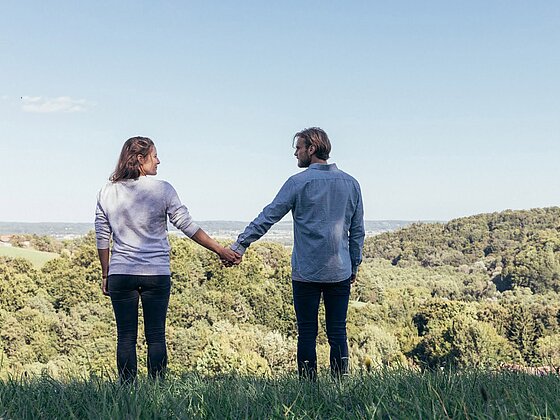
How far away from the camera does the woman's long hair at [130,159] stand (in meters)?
4.22

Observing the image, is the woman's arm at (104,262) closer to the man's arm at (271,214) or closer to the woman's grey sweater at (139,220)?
the woman's grey sweater at (139,220)

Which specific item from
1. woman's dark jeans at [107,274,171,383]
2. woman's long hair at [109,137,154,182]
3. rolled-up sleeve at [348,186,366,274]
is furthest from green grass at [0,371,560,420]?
rolled-up sleeve at [348,186,366,274]

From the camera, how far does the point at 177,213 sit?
169 inches

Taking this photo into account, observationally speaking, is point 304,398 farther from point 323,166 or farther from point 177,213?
point 323,166

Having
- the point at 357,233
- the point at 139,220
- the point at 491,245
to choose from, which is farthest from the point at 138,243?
the point at 491,245

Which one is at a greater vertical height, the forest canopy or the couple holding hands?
the couple holding hands

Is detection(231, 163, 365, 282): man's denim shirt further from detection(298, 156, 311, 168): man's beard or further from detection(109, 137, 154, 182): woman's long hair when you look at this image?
detection(109, 137, 154, 182): woman's long hair

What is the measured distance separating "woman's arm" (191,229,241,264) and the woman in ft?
0.59

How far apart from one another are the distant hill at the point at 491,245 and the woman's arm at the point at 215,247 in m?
59.5

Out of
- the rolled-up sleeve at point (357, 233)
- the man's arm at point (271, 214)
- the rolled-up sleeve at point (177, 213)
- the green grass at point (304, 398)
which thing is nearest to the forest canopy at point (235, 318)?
the rolled-up sleeve at point (357, 233)

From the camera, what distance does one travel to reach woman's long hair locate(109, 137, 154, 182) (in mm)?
4223

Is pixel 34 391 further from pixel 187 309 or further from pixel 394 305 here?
pixel 394 305

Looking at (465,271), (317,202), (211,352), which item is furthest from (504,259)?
(317,202)

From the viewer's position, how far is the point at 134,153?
423cm
